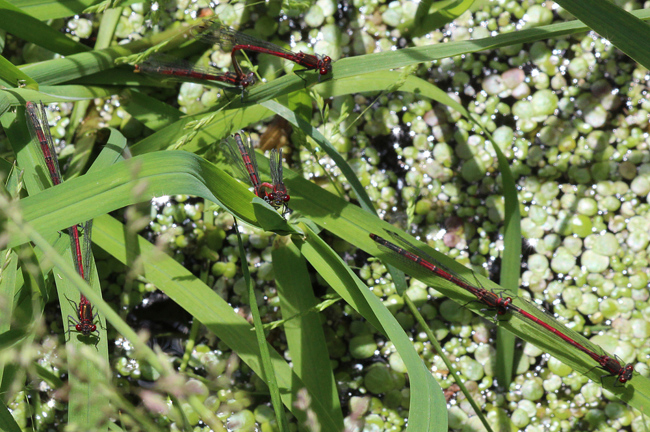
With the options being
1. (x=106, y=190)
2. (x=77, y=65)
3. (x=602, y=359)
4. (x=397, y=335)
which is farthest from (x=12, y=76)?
(x=602, y=359)

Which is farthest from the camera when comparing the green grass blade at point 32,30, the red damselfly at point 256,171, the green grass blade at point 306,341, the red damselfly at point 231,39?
the red damselfly at point 231,39

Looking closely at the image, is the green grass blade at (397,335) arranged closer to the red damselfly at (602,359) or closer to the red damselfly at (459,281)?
the red damselfly at (459,281)

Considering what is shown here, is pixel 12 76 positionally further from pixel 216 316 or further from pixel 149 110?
pixel 216 316

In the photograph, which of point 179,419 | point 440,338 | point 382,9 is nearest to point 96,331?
point 179,419

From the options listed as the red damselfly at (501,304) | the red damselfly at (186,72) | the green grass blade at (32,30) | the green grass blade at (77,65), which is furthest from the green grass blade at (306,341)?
the green grass blade at (32,30)

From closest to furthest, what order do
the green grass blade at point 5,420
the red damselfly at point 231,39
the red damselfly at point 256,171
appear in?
the green grass blade at point 5,420
the red damselfly at point 256,171
the red damselfly at point 231,39

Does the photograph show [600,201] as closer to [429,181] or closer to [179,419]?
[429,181]

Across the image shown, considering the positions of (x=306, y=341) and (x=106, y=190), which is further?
(x=306, y=341)
